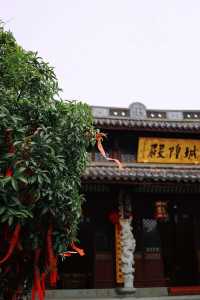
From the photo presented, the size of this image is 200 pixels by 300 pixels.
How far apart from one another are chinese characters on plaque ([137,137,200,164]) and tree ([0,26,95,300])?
777 centimetres

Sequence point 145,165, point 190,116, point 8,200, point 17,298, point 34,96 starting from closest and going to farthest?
point 8,200, point 17,298, point 34,96, point 145,165, point 190,116

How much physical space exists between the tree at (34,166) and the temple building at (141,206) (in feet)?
13.7

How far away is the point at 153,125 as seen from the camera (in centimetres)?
1205

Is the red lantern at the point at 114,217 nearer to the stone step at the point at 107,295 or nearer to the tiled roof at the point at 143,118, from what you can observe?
the stone step at the point at 107,295

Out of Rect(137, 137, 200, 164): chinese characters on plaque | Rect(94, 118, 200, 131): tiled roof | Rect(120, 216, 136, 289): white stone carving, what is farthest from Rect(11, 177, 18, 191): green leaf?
Rect(137, 137, 200, 164): chinese characters on plaque

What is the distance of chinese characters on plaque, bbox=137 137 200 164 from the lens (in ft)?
39.8

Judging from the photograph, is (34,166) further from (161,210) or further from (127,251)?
(161,210)

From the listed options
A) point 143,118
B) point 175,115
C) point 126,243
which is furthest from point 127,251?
point 175,115

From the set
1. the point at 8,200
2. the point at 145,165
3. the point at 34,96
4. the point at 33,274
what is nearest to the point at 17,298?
the point at 33,274

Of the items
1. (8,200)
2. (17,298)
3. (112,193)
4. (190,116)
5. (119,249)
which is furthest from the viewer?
(190,116)

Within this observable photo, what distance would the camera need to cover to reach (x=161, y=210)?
32.6 ft

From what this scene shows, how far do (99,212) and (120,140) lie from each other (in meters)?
3.21

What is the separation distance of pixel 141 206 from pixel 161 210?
609 mm

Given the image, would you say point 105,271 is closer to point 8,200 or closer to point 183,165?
point 183,165
